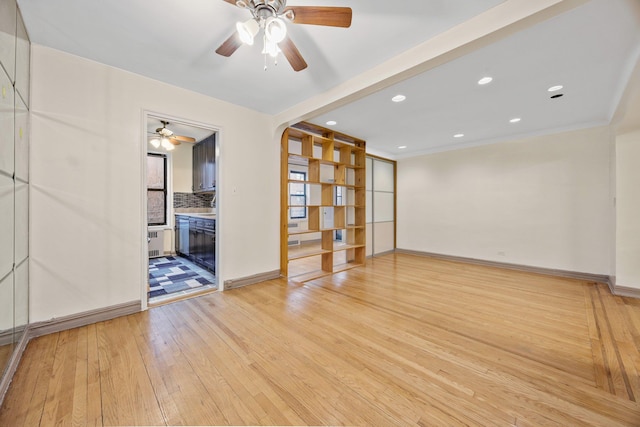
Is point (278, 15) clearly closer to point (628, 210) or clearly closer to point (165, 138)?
point (165, 138)

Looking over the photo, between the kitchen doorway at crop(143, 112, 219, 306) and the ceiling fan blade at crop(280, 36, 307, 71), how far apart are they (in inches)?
70.0

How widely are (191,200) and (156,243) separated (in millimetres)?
1240

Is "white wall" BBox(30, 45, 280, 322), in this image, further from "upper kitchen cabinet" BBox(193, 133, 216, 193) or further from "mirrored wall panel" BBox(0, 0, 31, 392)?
"upper kitchen cabinet" BBox(193, 133, 216, 193)

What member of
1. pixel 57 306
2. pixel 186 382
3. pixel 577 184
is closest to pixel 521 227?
pixel 577 184

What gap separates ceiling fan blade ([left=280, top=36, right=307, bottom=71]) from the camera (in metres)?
1.70

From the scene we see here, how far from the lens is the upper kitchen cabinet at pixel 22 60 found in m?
1.80

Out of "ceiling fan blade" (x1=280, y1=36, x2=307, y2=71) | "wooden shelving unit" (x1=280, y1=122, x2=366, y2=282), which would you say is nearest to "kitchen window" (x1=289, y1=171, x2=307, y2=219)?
"wooden shelving unit" (x1=280, y1=122, x2=366, y2=282)

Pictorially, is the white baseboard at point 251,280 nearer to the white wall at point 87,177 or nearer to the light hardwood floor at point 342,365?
the light hardwood floor at point 342,365

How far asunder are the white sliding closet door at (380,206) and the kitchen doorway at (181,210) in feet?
11.0

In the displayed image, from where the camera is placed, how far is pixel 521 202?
4.54m

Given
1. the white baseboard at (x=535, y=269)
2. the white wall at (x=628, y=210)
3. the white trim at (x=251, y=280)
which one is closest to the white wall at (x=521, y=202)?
the white baseboard at (x=535, y=269)

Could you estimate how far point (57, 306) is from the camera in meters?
2.20

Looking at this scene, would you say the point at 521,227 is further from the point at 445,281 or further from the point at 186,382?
the point at 186,382

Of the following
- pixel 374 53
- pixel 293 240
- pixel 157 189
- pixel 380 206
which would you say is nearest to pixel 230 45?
pixel 374 53
